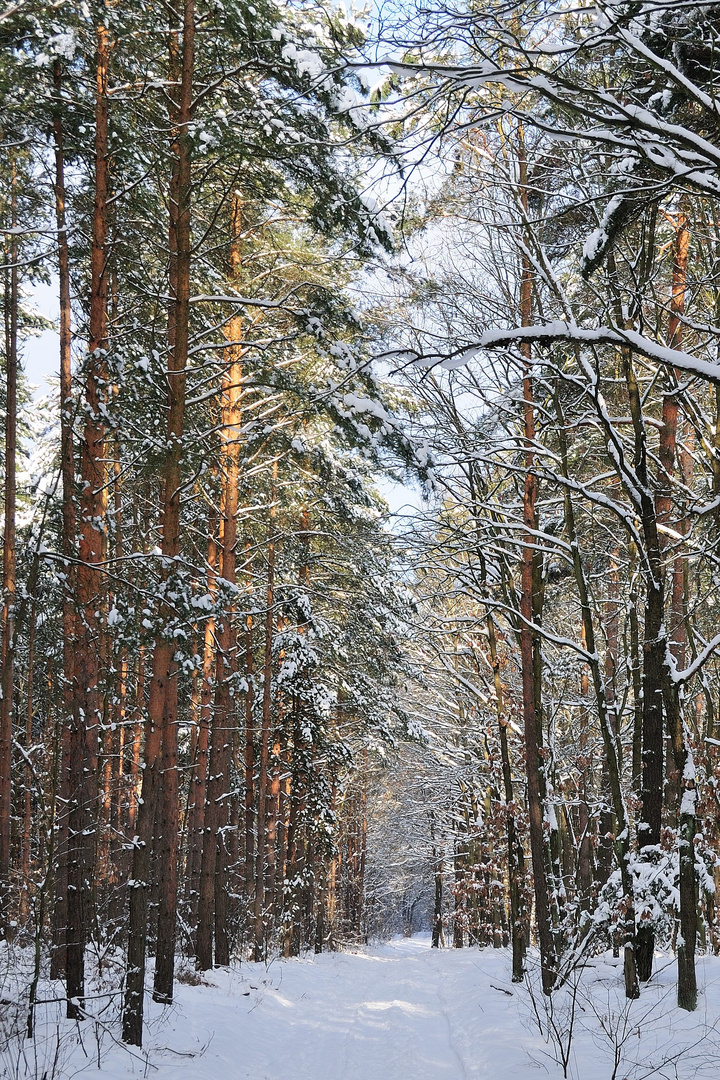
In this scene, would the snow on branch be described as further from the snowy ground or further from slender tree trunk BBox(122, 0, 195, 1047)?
the snowy ground

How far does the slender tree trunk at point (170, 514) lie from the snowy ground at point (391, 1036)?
46cm

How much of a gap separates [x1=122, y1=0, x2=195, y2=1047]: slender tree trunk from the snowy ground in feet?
1.52

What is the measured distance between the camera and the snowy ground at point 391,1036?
Answer: 241 inches

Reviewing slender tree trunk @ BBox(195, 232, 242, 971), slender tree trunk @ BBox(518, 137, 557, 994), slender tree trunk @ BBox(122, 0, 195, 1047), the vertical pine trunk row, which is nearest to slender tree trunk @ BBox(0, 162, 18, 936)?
the vertical pine trunk row

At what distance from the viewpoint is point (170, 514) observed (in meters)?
8.47

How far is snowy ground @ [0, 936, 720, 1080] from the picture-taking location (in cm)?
611

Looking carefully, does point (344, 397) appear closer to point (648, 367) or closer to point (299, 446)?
point (299, 446)

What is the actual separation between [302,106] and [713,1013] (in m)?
9.91

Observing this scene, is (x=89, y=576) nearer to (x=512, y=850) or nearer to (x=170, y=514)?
(x=170, y=514)

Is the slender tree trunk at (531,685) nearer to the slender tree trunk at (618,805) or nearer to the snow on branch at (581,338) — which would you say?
the slender tree trunk at (618,805)

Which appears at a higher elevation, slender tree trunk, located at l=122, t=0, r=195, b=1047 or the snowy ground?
slender tree trunk, located at l=122, t=0, r=195, b=1047

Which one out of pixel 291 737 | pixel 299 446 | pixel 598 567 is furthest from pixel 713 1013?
pixel 291 737

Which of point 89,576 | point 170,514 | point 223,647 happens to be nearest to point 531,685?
point 223,647

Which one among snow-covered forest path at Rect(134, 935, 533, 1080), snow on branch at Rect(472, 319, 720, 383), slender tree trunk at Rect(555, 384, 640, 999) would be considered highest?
snow on branch at Rect(472, 319, 720, 383)
